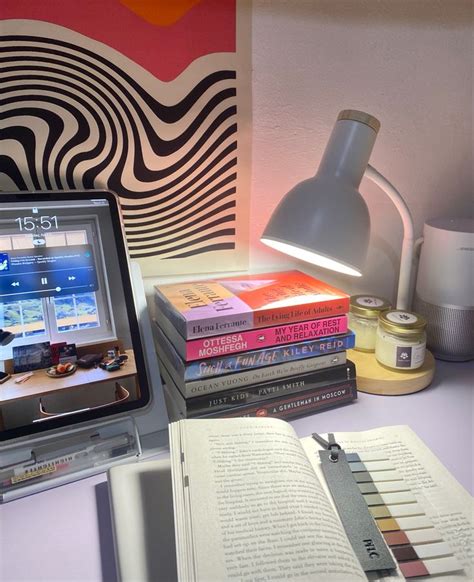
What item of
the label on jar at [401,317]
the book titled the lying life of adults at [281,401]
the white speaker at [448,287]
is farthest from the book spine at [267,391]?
the white speaker at [448,287]

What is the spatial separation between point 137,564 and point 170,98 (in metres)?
0.59

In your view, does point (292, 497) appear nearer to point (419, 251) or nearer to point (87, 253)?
point (87, 253)

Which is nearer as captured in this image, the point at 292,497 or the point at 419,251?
the point at 292,497

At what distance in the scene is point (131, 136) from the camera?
2.28ft

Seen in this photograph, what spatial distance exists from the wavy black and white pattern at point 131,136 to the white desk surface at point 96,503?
0.34 meters

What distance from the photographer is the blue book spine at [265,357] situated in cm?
63

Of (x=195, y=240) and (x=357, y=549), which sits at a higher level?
(x=195, y=240)

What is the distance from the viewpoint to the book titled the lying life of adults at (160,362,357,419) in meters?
0.64

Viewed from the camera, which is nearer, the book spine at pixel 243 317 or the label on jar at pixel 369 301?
the book spine at pixel 243 317

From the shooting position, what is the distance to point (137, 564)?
430mm

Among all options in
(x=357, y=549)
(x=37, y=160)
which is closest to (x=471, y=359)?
(x=357, y=549)

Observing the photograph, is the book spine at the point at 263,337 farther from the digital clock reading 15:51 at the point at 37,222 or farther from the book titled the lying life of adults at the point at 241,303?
the digital clock reading 15:51 at the point at 37,222

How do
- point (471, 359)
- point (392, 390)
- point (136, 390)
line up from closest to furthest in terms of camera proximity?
point (136, 390)
point (392, 390)
point (471, 359)

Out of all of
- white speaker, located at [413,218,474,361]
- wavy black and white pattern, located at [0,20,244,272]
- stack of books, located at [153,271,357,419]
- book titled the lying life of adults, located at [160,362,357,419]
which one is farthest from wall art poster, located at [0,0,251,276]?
white speaker, located at [413,218,474,361]
